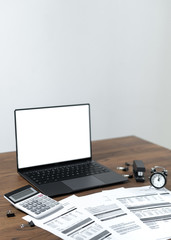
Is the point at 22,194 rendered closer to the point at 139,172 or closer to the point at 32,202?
the point at 32,202

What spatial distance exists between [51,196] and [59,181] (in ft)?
Result: 0.47

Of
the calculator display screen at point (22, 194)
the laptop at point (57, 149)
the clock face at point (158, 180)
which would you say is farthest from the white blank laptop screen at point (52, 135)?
the clock face at point (158, 180)

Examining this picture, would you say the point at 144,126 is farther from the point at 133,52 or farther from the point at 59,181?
the point at 59,181

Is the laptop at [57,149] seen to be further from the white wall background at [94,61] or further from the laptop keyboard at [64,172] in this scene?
the white wall background at [94,61]

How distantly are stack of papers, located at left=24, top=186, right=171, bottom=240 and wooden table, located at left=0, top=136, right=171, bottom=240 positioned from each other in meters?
0.05

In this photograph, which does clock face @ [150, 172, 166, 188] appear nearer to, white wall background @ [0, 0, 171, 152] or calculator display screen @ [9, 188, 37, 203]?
calculator display screen @ [9, 188, 37, 203]

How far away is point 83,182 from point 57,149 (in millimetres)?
253

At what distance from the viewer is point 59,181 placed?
1592mm

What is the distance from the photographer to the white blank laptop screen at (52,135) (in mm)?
1698

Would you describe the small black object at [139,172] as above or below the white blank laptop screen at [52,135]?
below

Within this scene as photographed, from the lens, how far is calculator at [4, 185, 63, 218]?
4.33ft

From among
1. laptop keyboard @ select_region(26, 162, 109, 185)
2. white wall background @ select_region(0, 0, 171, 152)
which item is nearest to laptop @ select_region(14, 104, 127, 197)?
laptop keyboard @ select_region(26, 162, 109, 185)

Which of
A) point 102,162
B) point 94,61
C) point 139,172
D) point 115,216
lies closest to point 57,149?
point 102,162

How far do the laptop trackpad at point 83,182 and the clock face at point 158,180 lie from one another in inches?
7.9
